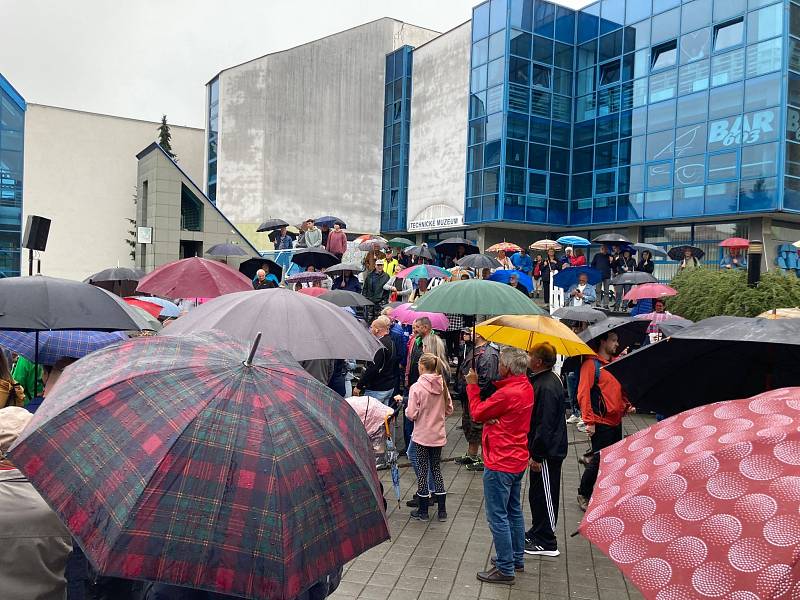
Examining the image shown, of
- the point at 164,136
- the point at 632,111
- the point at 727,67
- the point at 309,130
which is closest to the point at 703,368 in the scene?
the point at 727,67

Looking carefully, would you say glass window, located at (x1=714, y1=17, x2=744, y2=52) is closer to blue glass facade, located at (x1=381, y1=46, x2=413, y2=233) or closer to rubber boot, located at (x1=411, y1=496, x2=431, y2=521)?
blue glass facade, located at (x1=381, y1=46, x2=413, y2=233)

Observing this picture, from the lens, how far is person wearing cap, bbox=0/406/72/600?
108 inches

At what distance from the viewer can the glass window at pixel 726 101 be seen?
2903 centimetres

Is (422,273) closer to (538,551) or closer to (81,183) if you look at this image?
(538,551)

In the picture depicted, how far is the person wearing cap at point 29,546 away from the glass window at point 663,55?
34.1 m

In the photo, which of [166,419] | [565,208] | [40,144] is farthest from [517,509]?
[40,144]

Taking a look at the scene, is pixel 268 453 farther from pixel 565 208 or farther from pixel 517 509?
pixel 565 208

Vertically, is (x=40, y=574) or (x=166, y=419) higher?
(x=166, y=419)

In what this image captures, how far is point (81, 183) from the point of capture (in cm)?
4253

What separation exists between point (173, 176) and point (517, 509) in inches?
929

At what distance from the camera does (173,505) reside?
2318 mm

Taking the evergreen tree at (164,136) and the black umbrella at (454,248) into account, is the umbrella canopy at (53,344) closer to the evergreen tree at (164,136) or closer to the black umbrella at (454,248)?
the black umbrella at (454,248)

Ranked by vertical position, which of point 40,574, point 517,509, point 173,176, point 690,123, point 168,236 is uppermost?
point 690,123

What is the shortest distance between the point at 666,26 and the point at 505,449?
104 ft
